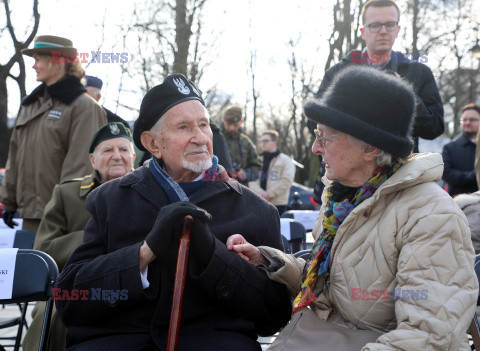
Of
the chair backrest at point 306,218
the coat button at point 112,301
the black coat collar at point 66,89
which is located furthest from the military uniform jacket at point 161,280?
the chair backrest at point 306,218

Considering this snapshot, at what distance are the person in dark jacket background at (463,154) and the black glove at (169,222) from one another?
4.87 metres

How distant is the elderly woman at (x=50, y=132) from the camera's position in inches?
A: 191

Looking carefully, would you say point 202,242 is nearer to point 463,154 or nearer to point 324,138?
point 324,138

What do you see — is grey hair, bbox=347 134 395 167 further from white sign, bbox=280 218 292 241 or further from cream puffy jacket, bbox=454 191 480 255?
white sign, bbox=280 218 292 241

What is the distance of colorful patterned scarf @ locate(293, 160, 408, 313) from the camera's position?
96.6 inches

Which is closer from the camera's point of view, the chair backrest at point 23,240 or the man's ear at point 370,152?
the man's ear at point 370,152

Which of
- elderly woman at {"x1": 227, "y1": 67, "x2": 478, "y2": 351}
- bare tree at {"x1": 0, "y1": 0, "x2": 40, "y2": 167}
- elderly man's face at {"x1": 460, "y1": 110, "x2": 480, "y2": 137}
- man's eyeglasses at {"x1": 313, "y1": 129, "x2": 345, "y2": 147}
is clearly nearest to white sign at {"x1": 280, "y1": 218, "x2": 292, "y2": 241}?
elderly woman at {"x1": 227, "y1": 67, "x2": 478, "y2": 351}

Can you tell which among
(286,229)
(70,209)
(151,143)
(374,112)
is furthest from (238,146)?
(374,112)

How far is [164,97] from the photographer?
291cm

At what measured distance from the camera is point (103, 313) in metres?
2.59

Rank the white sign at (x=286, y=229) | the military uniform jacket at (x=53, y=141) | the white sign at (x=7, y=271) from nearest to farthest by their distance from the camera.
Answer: the white sign at (x=7, y=271)
the white sign at (x=286, y=229)
the military uniform jacket at (x=53, y=141)

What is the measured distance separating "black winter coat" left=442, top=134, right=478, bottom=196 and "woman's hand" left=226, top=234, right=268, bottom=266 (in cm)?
447

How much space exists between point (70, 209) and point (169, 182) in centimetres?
133

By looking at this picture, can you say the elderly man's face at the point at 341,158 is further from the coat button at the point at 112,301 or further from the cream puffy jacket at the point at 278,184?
the cream puffy jacket at the point at 278,184
